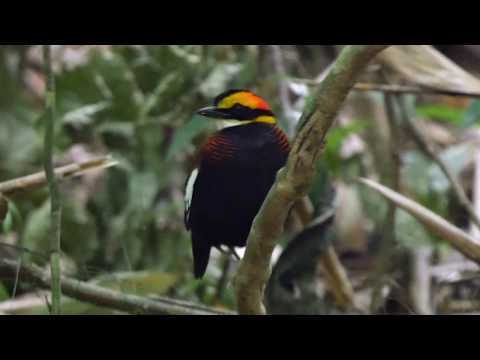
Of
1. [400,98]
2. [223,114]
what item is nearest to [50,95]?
[223,114]

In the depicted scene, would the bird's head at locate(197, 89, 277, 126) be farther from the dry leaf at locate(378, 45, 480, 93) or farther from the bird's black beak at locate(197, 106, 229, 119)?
the dry leaf at locate(378, 45, 480, 93)

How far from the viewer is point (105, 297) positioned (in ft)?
4.52

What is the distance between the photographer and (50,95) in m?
1.02

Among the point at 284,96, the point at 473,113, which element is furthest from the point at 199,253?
the point at 473,113

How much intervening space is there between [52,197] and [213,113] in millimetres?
276

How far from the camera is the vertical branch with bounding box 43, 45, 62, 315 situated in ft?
3.27

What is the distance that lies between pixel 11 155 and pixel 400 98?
1872mm

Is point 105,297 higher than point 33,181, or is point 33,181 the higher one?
point 33,181

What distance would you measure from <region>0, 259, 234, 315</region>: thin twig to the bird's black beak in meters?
0.52

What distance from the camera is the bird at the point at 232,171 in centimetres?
86

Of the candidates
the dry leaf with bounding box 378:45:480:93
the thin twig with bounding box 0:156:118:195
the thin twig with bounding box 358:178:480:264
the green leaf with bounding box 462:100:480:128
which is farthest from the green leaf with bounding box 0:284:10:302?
the green leaf with bounding box 462:100:480:128

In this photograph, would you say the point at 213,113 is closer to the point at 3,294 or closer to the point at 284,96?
the point at 284,96

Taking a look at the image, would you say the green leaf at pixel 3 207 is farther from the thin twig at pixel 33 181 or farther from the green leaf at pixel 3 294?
the green leaf at pixel 3 294

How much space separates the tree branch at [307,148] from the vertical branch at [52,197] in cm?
26
